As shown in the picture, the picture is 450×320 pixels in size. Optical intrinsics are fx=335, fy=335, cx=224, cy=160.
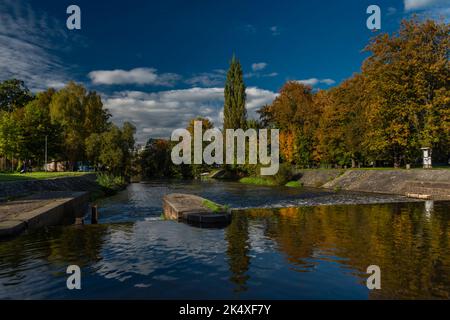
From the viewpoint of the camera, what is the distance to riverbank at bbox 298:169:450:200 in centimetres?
3198

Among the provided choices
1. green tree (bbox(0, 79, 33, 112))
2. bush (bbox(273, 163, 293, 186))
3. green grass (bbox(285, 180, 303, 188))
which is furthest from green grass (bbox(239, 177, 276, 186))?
green tree (bbox(0, 79, 33, 112))

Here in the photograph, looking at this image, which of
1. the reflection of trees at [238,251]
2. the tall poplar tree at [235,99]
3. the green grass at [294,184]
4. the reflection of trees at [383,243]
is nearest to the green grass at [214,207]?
the reflection of trees at [238,251]

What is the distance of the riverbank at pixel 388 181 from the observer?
32.0 m

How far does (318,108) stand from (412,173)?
96.3 ft

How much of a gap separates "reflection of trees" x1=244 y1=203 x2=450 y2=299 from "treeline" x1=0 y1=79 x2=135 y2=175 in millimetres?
44014

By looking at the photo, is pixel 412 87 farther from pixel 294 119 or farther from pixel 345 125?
pixel 294 119

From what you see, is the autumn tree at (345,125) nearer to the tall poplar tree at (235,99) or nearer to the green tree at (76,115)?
the tall poplar tree at (235,99)

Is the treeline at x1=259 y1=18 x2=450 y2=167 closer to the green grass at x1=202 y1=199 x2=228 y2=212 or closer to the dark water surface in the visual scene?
the dark water surface

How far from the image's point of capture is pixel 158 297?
7.88 metres

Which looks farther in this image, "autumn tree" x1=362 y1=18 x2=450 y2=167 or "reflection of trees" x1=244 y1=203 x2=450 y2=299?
"autumn tree" x1=362 y1=18 x2=450 y2=167

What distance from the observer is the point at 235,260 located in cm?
1098

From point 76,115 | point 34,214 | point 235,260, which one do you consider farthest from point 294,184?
point 76,115
